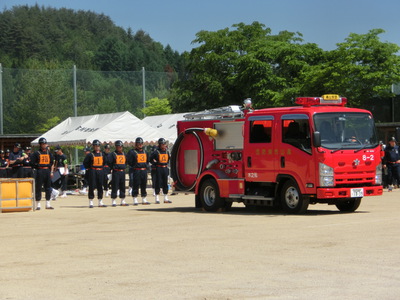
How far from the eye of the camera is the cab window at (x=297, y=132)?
19.9 m

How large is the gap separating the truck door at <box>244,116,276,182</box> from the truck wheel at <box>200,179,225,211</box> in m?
1.09

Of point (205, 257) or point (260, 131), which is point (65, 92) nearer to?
point (260, 131)

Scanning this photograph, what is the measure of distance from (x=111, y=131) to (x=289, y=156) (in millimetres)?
18675

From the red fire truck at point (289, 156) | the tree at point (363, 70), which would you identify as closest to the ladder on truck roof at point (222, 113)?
the red fire truck at point (289, 156)

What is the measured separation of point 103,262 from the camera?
1202 centimetres

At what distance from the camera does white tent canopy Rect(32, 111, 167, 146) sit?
124 ft

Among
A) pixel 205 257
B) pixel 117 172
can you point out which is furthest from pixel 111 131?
pixel 205 257

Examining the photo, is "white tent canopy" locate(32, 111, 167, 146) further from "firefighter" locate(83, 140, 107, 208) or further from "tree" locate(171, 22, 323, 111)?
"tree" locate(171, 22, 323, 111)

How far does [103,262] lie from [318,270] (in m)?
3.18

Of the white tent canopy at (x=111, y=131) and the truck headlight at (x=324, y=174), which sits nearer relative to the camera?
the truck headlight at (x=324, y=174)

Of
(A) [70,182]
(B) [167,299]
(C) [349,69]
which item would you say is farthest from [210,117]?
(C) [349,69]

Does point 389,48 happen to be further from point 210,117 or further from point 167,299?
point 167,299

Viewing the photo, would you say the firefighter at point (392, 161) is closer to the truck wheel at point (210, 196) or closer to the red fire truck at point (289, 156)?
the red fire truck at point (289, 156)

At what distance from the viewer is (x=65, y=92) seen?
8812 cm
